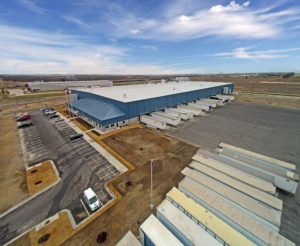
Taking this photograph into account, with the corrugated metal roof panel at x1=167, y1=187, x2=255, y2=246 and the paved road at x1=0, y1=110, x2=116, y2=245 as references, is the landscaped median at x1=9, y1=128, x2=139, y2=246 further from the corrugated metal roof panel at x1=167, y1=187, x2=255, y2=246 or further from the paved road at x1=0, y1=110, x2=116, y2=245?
the corrugated metal roof panel at x1=167, y1=187, x2=255, y2=246

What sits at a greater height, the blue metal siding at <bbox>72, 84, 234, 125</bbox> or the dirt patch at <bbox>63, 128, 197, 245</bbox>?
the blue metal siding at <bbox>72, 84, 234, 125</bbox>

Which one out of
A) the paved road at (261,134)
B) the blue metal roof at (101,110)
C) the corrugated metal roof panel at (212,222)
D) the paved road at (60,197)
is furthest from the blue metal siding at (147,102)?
the corrugated metal roof panel at (212,222)

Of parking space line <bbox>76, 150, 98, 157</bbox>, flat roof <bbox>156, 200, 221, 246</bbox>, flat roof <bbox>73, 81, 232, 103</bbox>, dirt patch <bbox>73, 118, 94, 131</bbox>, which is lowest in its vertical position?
parking space line <bbox>76, 150, 98, 157</bbox>

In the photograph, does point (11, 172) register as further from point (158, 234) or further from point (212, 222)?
point (212, 222)

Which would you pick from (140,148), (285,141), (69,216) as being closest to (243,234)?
(69,216)

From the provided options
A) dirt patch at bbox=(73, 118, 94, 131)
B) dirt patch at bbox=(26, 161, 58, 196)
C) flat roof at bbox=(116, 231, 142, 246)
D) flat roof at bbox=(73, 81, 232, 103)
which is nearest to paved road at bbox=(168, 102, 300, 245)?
flat roof at bbox=(116, 231, 142, 246)

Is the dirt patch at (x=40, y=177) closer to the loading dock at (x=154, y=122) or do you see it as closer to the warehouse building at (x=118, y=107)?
the warehouse building at (x=118, y=107)
